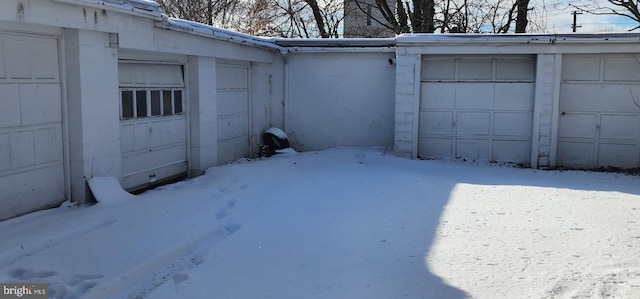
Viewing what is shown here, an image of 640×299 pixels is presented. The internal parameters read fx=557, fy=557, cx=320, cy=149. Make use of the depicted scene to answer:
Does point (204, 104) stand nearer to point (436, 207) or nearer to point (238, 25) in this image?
point (436, 207)

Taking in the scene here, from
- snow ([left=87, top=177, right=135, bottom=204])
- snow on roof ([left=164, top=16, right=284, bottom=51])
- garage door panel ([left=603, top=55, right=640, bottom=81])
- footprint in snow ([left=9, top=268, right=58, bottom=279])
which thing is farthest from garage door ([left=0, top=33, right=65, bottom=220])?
garage door panel ([left=603, top=55, right=640, bottom=81])

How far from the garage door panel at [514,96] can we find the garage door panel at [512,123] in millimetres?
146

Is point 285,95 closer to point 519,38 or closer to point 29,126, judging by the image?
point 519,38

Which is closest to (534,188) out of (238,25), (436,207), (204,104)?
(436,207)

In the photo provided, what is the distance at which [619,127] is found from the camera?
37.1 feet

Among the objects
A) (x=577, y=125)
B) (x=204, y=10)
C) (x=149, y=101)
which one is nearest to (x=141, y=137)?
(x=149, y=101)

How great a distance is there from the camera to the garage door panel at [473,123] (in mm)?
11852

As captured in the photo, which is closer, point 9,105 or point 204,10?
point 9,105

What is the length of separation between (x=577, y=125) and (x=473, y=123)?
208cm

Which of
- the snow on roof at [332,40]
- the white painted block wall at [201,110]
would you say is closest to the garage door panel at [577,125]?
the snow on roof at [332,40]

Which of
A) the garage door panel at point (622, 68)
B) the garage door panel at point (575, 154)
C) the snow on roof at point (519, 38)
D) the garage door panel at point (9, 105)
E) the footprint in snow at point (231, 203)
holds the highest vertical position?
the snow on roof at point (519, 38)

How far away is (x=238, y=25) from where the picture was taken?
2427 cm

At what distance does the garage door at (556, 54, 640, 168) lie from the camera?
36.7 feet

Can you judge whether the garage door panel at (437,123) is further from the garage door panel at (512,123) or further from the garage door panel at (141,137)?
the garage door panel at (141,137)
